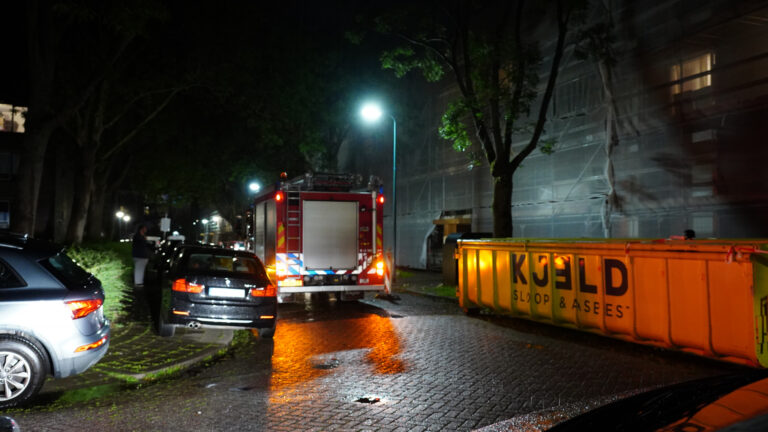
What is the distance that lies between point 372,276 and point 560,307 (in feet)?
17.1

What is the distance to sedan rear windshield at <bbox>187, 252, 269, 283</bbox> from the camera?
8938 mm

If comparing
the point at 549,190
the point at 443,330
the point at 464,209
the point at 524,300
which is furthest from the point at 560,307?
the point at 464,209

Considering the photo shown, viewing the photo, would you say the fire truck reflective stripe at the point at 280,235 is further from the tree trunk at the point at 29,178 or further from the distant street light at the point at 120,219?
the distant street light at the point at 120,219

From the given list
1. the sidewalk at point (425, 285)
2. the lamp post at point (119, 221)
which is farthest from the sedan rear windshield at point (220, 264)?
the lamp post at point (119, 221)

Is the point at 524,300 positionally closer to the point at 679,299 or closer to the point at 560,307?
the point at 560,307

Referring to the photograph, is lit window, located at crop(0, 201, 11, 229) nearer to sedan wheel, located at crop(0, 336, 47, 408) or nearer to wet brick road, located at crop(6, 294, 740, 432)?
wet brick road, located at crop(6, 294, 740, 432)

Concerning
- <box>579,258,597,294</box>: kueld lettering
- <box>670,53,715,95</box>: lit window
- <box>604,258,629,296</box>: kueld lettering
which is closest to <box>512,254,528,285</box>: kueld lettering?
<box>579,258,597,294</box>: kueld lettering

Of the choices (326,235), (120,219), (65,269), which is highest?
(120,219)

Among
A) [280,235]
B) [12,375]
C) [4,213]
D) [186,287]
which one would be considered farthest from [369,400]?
[4,213]

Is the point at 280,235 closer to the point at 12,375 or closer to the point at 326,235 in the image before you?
the point at 326,235

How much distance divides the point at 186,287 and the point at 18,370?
10.5 ft

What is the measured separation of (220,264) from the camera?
9.94 m

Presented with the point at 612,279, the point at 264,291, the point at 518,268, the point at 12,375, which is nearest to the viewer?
the point at 12,375

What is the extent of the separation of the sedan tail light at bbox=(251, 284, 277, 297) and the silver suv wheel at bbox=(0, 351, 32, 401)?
3.62m
